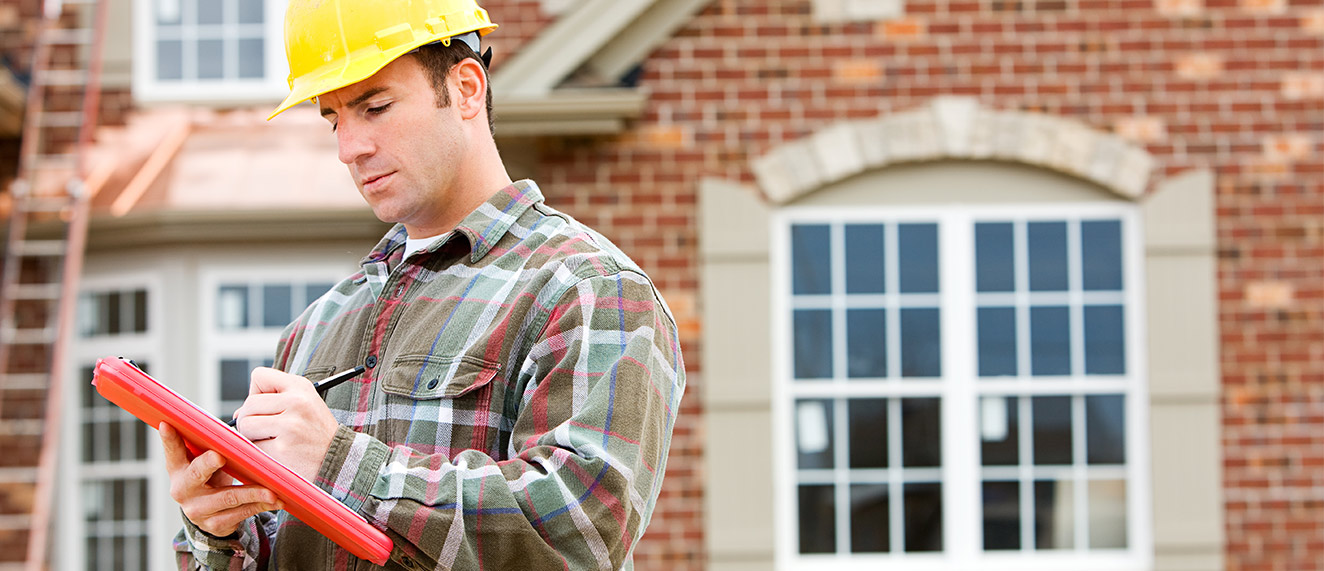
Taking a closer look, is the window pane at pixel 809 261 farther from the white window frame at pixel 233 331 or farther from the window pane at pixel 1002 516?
the white window frame at pixel 233 331

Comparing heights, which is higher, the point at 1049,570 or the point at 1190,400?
the point at 1190,400

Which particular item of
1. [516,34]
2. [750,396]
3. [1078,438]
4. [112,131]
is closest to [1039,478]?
[1078,438]

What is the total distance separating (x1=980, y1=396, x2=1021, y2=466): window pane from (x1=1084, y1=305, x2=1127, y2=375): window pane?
42 centimetres

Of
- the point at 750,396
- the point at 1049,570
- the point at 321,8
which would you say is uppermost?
the point at 321,8

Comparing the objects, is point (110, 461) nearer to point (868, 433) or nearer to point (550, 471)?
point (868, 433)

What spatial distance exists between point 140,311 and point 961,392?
14.3ft

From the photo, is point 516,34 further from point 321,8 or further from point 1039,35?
point 321,8

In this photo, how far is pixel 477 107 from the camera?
180cm

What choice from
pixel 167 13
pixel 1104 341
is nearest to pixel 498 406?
pixel 1104 341

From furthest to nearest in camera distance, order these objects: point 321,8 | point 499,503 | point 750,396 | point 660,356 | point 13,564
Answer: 1. point 13,564
2. point 750,396
3. point 321,8
4. point 660,356
5. point 499,503

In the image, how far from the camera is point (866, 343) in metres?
6.46

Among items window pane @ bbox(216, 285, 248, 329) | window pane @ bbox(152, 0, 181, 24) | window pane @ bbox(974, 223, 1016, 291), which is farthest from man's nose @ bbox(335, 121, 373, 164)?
window pane @ bbox(152, 0, 181, 24)

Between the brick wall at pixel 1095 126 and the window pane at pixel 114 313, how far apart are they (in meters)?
2.62

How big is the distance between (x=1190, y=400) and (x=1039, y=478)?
80 centimetres
